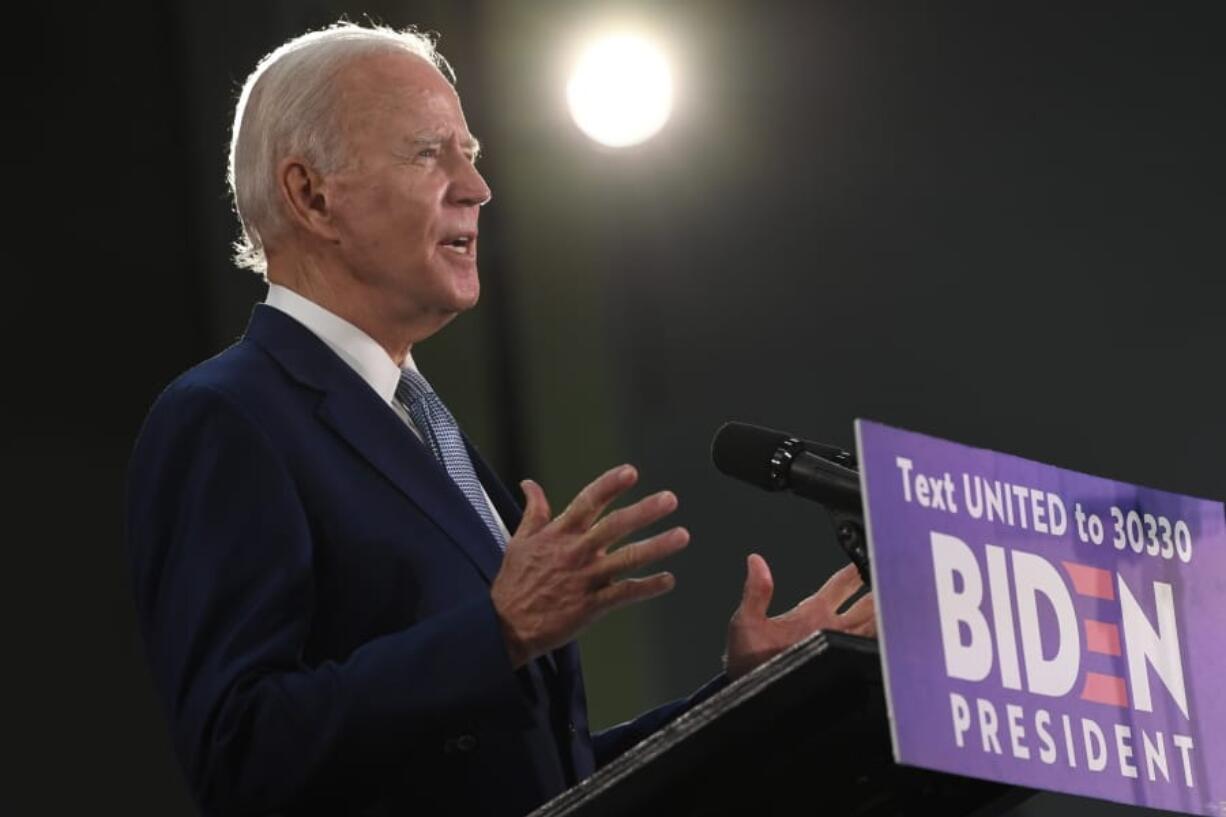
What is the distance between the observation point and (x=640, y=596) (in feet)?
4.54

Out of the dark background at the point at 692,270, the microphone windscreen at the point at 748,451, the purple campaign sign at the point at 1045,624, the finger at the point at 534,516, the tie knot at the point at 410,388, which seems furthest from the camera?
the dark background at the point at 692,270

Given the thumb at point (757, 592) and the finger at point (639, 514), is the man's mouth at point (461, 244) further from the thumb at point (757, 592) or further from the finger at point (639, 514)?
the finger at point (639, 514)

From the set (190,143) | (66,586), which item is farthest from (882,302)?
(66,586)

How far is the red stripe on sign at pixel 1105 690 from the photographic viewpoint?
1.32m

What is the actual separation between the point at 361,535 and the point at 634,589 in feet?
1.23

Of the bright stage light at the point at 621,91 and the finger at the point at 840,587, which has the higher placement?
the bright stage light at the point at 621,91

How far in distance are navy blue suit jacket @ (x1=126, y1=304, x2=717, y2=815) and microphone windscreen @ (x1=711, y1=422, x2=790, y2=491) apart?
0.23m

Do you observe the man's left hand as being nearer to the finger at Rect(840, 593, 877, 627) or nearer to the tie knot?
the finger at Rect(840, 593, 877, 627)

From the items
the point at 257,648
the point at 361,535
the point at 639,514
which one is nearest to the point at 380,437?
the point at 361,535

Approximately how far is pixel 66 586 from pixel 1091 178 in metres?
1.70

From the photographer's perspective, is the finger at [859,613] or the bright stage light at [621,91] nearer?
the finger at [859,613]

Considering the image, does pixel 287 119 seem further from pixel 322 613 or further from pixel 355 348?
pixel 322 613

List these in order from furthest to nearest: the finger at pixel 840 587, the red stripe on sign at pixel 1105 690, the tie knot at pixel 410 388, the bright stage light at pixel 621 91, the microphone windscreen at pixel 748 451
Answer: the bright stage light at pixel 621 91 < the tie knot at pixel 410 388 < the finger at pixel 840 587 < the microphone windscreen at pixel 748 451 < the red stripe on sign at pixel 1105 690

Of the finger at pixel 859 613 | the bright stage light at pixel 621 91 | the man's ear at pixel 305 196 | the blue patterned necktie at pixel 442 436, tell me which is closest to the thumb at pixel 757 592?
the finger at pixel 859 613
